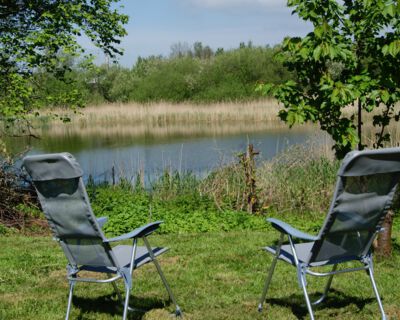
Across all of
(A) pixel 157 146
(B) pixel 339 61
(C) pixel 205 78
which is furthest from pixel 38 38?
(C) pixel 205 78

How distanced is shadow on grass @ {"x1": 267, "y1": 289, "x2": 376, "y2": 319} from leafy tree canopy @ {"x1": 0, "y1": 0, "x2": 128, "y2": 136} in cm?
669

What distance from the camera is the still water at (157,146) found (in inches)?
693

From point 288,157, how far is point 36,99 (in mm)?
4525

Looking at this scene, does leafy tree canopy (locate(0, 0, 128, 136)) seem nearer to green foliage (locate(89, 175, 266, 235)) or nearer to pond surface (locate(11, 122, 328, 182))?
green foliage (locate(89, 175, 266, 235))

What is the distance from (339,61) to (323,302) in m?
2.54

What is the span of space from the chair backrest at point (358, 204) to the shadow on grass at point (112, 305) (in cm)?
127

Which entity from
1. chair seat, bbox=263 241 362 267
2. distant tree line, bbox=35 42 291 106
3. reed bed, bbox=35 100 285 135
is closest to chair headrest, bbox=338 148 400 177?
chair seat, bbox=263 241 362 267

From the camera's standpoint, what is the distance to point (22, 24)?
1130 cm

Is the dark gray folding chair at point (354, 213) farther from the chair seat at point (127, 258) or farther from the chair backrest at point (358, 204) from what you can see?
the chair seat at point (127, 258)

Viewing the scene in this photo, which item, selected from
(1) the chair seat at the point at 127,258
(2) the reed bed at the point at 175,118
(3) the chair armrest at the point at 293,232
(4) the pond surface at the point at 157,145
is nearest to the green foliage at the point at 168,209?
(1) the chair seat at the point at 127,258

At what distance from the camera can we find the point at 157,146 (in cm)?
2183

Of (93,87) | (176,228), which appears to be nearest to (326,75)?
(176,228)

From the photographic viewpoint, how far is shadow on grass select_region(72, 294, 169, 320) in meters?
4.32

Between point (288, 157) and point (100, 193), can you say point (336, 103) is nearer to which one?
point (288, 157)
